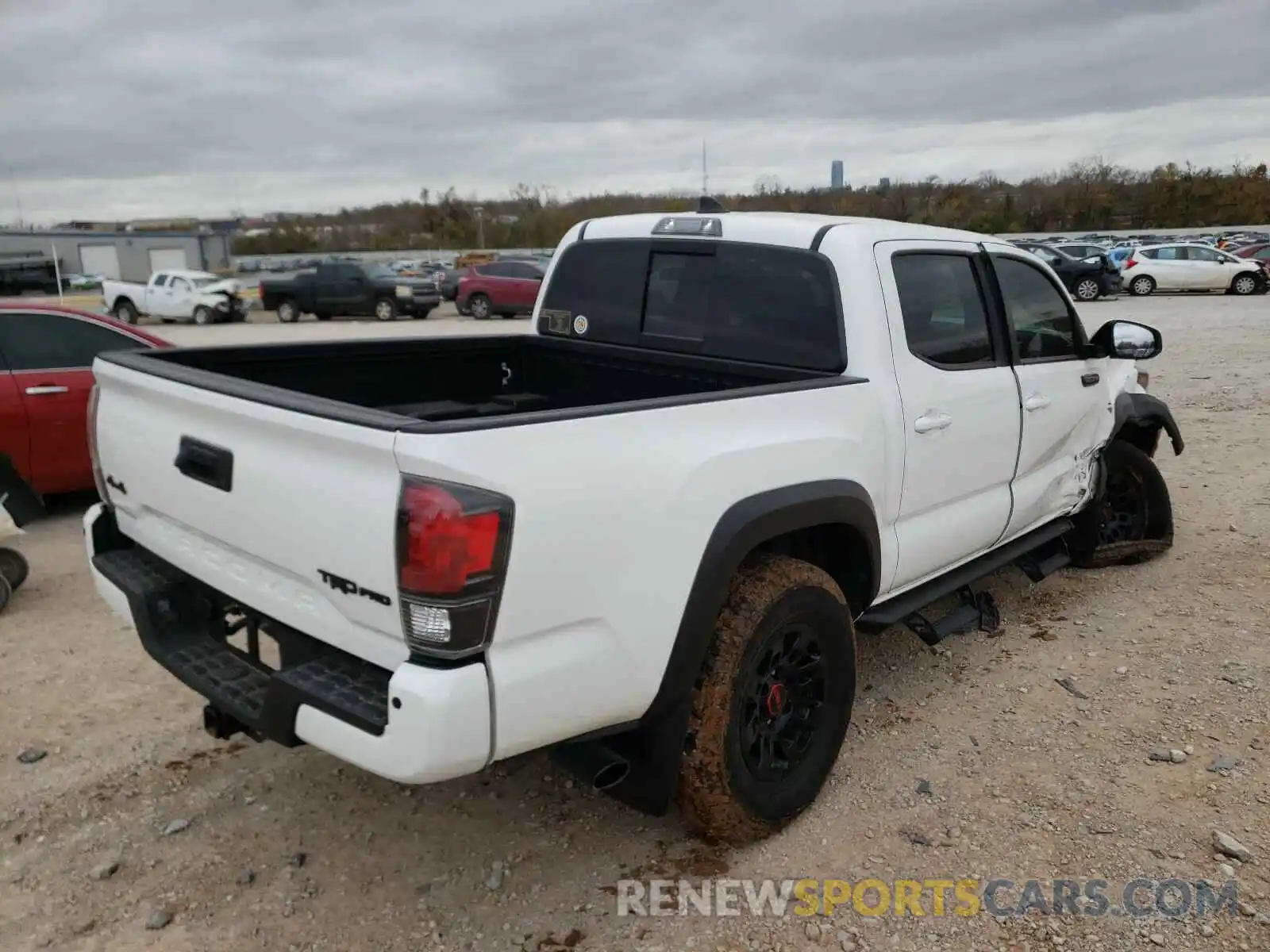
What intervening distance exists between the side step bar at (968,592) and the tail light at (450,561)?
1.82m

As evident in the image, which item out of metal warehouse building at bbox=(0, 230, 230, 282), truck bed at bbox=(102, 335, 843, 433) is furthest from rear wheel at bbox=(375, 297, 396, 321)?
metal warehouse building at bbox=(0, 230, 230, 282)

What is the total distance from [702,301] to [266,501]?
1.98m

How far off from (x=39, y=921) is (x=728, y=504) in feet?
7.43

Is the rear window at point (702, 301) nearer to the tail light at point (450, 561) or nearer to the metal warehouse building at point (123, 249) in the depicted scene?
the tail light at point (450, 561)

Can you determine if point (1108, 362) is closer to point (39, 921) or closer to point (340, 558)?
point (340, 558)

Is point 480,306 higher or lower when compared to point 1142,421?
lower

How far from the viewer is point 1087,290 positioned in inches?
1034

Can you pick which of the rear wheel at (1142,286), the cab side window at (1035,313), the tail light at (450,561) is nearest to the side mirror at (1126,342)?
the cab side window at (1035,313)

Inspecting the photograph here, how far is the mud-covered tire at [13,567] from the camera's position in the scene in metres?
5.14

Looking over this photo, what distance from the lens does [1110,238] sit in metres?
48.8

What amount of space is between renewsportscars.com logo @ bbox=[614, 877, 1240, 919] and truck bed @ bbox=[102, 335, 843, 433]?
1.53 meters

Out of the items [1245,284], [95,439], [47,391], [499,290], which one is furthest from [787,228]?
[1245,284]

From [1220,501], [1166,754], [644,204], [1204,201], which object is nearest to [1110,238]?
[1204,201]

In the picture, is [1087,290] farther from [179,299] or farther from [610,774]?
[610,774]
